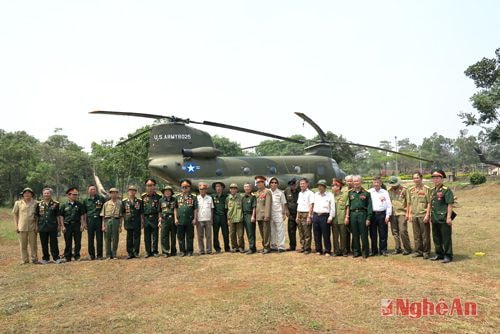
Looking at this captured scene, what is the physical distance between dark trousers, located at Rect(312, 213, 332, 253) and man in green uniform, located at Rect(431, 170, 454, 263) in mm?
1936

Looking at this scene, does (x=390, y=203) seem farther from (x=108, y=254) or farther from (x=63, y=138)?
(x=63, y=138)

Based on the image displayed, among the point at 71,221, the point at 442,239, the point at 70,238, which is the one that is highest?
the point at 71,221

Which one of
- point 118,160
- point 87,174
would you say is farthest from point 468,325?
point 87,174

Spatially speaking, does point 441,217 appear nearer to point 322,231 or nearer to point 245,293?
point 322,231

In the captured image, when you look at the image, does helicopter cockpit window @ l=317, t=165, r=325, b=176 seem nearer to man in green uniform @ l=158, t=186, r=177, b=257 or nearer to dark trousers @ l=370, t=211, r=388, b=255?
dark trousers @ l=370, t=211, r=388, b=255

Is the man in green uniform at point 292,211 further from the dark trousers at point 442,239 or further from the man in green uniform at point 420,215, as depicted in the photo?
the dark trousers at point 442,239

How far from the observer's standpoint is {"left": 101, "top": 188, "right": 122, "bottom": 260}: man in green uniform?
8.60m

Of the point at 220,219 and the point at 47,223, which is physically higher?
the point at 47,223

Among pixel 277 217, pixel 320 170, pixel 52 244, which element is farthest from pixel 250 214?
pixel 320 170

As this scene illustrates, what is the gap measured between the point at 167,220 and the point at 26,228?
285 cm

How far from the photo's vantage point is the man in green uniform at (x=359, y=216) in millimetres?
7797

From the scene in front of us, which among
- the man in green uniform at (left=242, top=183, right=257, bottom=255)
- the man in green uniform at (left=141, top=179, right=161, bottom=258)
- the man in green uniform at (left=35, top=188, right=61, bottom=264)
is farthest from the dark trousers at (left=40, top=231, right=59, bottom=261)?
the man in green uniform at (left=242, top=183, right=257, bottom=255)

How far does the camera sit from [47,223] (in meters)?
8.34

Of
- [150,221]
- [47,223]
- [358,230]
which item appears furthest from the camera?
[150,221]
